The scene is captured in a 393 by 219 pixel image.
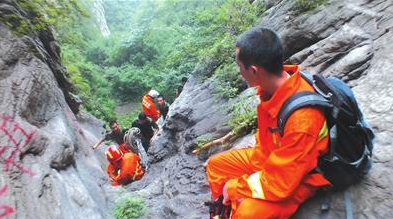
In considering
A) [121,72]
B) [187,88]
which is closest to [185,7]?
[121,72]

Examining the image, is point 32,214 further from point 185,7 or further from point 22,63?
point 185,7

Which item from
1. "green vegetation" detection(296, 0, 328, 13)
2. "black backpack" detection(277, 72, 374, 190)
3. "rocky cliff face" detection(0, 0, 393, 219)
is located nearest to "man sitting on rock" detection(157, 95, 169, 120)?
"rocky cliff face" detection(0, 0, 393, 219)

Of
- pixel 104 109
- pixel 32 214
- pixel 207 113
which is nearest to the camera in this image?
pixel 32 214

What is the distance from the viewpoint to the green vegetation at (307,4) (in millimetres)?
7954

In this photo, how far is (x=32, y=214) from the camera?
422 centimetres

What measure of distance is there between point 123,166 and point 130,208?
3345 mm

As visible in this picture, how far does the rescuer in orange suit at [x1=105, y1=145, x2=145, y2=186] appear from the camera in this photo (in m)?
9.98

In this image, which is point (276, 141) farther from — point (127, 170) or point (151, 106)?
point (151, 106)

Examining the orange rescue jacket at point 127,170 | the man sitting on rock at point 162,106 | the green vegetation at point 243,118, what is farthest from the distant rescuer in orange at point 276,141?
the man sitting on rock at point 162,106

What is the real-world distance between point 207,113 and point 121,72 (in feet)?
50.3

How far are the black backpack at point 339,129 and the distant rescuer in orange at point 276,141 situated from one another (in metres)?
0.07

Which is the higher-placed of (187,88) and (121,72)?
(187,88)

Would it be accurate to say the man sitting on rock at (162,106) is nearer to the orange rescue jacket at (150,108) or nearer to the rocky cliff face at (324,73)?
the orange rescue jacket at (150,108)

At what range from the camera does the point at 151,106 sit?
13.2 meters
